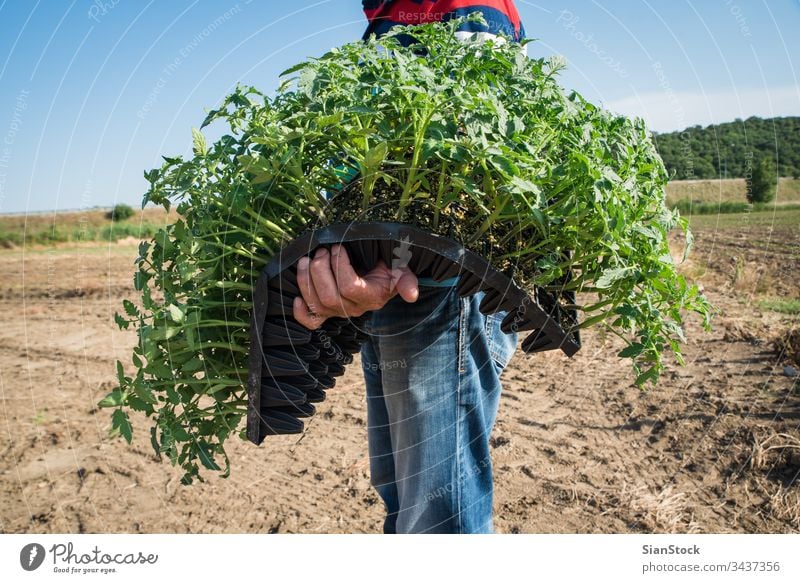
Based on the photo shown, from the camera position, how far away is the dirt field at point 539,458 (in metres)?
2.58

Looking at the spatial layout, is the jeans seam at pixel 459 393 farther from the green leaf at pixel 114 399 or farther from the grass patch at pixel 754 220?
the grass patch at pixel 754 220

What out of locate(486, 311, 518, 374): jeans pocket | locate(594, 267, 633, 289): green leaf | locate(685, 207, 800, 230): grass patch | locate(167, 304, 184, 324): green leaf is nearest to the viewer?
locate(594, 267, 633, 289): green leaf

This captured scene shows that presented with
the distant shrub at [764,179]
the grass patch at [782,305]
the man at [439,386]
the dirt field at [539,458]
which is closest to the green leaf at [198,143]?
the man at [439,386]

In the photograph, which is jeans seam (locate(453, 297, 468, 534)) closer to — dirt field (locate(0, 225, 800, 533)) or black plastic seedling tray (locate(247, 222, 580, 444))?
black plastic seedling tray (locate(247, 222, 580, 444))

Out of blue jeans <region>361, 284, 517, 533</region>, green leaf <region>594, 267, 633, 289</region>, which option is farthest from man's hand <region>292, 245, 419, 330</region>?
green leaf <region>594, 267, 633, 289</region>

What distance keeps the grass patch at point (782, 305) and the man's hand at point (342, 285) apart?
413 centimetres

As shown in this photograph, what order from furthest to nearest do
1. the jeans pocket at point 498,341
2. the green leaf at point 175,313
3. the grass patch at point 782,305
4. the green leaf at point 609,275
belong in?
1. the grass patch at point 782,305
2. the jeans pocket at point 498,341
3. the green leaf at point 175,313
4. the green leaf at point 609,275

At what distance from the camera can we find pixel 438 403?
1570 millimetres

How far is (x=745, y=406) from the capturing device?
10.4 ft

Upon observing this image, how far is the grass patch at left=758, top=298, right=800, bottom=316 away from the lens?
4.60 meters

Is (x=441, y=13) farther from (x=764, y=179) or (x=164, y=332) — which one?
(x=764, y=179)

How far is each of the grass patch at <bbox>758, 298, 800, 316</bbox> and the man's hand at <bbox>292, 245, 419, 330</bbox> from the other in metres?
4.13

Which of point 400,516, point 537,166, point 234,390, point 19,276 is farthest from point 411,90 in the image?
point 19,276

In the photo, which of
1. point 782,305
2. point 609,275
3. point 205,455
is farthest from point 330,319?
point 782,305
